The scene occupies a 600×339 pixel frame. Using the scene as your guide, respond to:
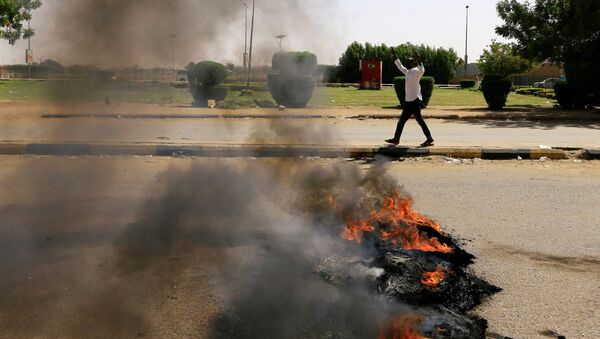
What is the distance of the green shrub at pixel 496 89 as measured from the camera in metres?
23.5

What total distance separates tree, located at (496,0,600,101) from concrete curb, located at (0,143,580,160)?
13.8 m

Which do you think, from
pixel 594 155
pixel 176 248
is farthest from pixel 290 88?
pixel 594 155

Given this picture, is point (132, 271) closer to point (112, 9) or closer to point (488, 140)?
point (112, 9)

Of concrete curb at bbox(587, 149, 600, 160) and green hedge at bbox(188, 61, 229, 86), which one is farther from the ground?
green hedge at bbox(188, 61, 229, 86)

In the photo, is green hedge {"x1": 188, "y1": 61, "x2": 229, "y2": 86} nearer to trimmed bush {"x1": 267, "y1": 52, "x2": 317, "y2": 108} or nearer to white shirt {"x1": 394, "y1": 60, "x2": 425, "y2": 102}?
trimmed bush {"x1": 267, "y1": 52, "x2": 317, "y2": 108}

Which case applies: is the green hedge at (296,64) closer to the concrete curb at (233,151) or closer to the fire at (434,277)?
the fire at (434,277)

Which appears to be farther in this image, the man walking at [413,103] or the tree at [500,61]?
the tree at [500,61]

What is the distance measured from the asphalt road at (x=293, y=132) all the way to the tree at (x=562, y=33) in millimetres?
5570

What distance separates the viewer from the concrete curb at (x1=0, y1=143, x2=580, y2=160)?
9.02 metres

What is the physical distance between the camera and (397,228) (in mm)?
4855

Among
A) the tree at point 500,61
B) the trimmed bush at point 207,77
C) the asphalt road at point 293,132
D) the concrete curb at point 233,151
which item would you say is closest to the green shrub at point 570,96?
the asphalt road at point 293,132

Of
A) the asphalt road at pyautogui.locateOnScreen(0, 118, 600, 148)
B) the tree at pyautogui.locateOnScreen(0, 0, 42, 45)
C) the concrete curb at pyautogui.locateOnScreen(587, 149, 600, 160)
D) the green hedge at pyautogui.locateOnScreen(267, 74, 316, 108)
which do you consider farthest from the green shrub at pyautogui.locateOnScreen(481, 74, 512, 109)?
the tree at pyautogui.locateOnScreen(0, 0, 42, 45)

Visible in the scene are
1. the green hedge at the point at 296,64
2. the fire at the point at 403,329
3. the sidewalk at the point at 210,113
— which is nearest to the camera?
the fire at the point at 403,329

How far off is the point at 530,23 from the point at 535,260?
21.6 m
